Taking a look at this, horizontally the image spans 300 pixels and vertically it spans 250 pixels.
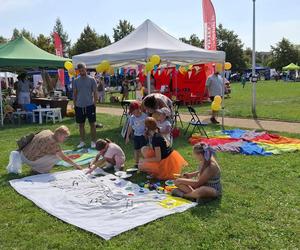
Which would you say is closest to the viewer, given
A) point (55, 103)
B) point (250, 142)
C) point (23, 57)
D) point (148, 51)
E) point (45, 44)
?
point (250, 142)

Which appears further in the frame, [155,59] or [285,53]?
[285,53]

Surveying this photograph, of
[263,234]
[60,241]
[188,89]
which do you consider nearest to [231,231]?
[263,234]

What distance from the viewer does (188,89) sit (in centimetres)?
2017

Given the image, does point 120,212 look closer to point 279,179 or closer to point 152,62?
point 279,179

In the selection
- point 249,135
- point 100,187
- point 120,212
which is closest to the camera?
point 120,212

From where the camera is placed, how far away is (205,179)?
504 cm

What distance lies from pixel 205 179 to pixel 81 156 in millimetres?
3721

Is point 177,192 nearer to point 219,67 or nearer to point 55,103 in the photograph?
point 219,67

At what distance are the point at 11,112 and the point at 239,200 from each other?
11.0m

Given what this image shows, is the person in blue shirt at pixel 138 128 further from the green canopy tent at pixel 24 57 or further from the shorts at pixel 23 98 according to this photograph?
the shorts at pixel 23 98

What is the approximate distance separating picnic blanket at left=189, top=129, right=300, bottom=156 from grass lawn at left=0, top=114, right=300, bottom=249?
70.7 inches

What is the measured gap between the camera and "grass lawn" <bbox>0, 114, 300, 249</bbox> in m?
3.96

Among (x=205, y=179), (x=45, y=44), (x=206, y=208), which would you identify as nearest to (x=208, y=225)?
(x=206, y=208)

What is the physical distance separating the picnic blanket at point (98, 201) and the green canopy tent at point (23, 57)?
810 cm
